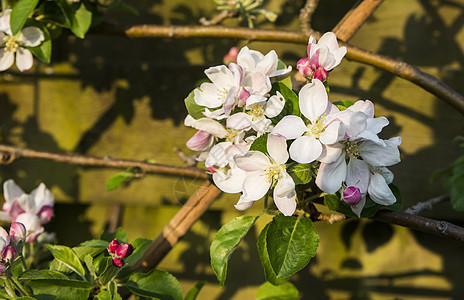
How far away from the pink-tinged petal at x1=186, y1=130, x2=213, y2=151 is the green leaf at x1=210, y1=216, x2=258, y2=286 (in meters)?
0.13

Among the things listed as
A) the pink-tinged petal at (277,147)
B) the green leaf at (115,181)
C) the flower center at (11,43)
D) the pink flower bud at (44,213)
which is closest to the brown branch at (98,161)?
the green leaf at (115,181)

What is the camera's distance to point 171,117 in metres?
1.36

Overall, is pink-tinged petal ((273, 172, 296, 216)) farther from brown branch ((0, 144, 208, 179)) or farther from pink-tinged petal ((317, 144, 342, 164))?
brown branch ((0, 144, 208, 179))

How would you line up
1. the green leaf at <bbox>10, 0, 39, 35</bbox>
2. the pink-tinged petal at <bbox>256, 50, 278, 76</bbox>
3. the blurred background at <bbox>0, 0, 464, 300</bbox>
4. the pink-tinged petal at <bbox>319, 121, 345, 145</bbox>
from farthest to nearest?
1. the blurred background at <bbox>0, 0, 464, 300</bbox>
2. the green leaf at <bbox>10, 0, 39, 35</bbox>
3. the pink-tinged petal at <bbox>256, 50, 278, 76</bbox>
4. the pink-tinged petal at <bbox>319, 121, 345, 145</bbox>


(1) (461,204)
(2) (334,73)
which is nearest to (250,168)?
(1) (461,204)

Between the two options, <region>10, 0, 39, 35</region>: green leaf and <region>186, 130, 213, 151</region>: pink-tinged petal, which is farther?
<region>10, 0, 39, 35</region>: green leaf

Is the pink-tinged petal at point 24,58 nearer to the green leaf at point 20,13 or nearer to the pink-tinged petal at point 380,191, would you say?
the green leaf at point 20,13

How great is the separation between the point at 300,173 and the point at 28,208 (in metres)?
0.71

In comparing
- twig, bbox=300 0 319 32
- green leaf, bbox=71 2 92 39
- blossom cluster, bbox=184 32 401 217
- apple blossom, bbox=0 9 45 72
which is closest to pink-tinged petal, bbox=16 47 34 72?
apple blossom, bbox=0 9 45 72

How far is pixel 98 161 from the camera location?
3.76 feet

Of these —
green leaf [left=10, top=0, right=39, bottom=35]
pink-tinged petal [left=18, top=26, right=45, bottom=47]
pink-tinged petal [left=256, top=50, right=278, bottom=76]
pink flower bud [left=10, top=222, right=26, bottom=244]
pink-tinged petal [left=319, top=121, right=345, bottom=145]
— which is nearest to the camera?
pink-tinged petal [left=319, top=121, right=345, bottom=145]

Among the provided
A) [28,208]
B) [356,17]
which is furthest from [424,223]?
[28,208]

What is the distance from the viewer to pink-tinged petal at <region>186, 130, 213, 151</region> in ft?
2.26

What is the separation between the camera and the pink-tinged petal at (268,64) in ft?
2.06
